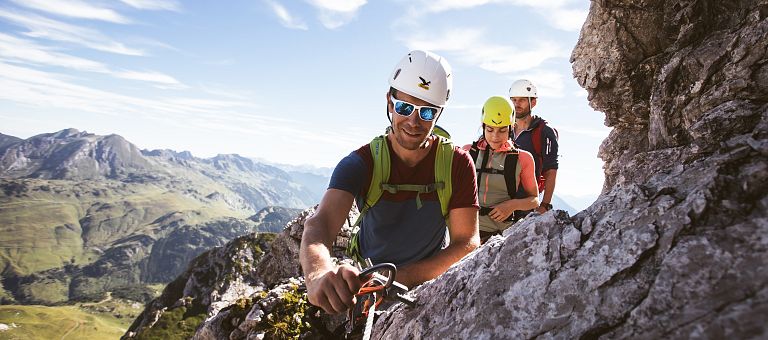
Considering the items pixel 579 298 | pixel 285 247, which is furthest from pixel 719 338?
pixel 285 247

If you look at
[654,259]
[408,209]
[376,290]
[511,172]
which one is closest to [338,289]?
[376,290]

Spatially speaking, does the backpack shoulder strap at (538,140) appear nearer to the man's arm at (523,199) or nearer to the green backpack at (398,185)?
the man's arm at (523,199)

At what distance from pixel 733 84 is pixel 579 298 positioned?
5.57 metres

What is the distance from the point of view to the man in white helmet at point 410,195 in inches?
251

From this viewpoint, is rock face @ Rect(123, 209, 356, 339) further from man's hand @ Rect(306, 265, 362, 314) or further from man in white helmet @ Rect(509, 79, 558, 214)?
man in white helmet @ Rect(509, 79, 558, 214)

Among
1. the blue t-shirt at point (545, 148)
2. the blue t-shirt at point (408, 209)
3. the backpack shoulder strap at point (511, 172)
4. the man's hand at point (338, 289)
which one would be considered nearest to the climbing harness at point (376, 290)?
the man's hand at point (338, 289)

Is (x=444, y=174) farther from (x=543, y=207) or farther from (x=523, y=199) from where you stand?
(x=543, y=207)

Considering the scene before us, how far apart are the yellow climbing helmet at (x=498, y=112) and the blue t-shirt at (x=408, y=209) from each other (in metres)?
5.40

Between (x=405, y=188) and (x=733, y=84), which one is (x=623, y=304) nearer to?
(x=405, y=188)

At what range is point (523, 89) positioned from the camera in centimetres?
→ 1698

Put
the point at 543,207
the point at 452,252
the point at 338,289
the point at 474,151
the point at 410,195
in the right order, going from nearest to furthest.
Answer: the point at 338,289, the point at 452,252, the point at 410,195, the point at 474,151, the point at 543,207

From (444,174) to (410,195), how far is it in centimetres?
70

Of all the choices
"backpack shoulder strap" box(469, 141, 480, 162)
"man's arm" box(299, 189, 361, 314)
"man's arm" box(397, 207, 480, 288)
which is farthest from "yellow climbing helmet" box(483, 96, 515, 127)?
"man's arm" box(299, 189, 361, 314)

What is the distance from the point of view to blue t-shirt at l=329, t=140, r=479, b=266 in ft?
22.3
